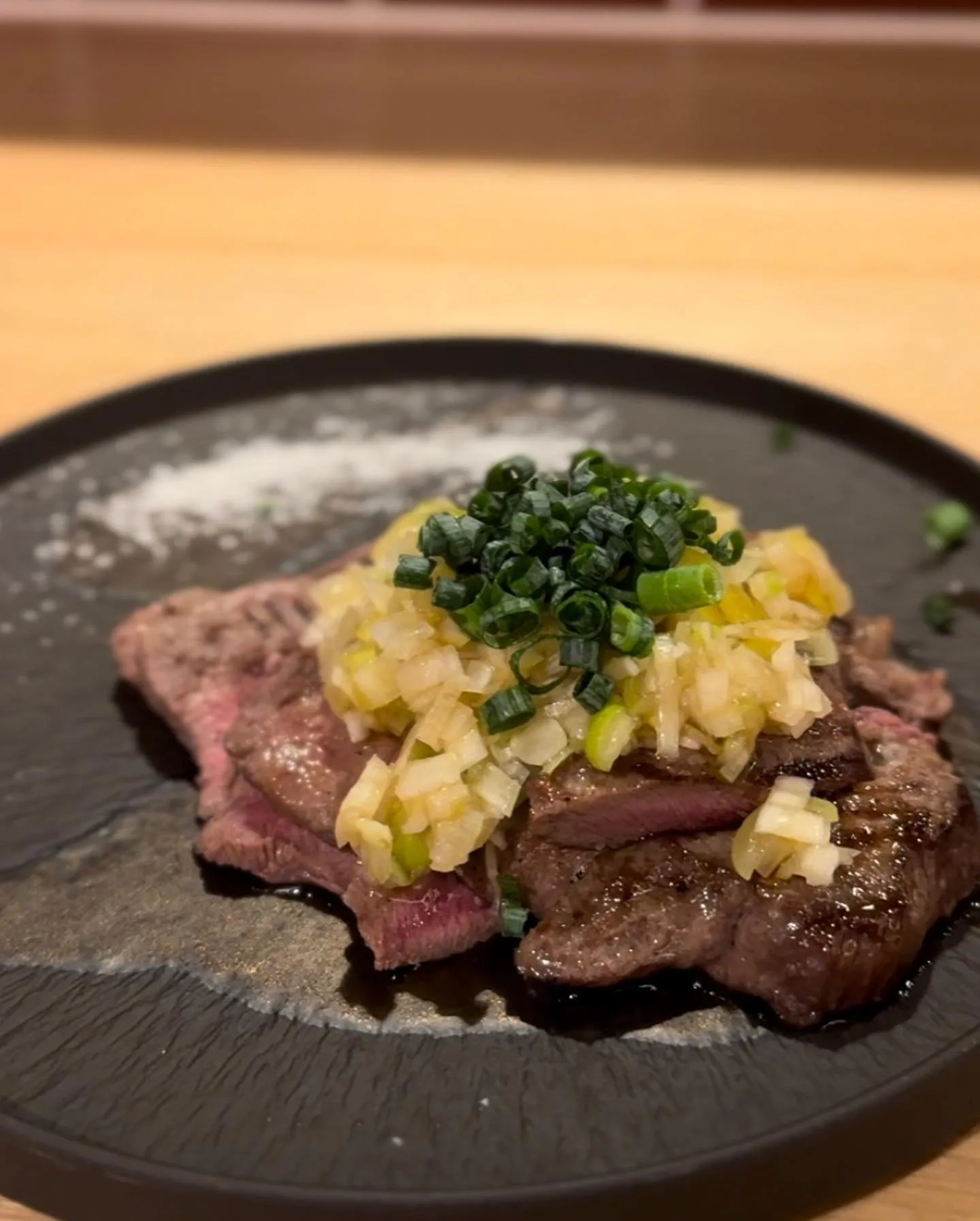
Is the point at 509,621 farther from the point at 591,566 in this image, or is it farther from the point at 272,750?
the point at 272,750

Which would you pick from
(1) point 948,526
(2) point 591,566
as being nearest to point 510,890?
(2) point 591,566

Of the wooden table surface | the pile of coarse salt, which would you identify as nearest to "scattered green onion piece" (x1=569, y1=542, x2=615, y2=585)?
the pile of coarse salt

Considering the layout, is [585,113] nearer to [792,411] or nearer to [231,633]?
[792,411]

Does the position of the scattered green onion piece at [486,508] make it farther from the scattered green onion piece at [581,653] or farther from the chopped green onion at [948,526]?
the chopped green onion at [948,526]

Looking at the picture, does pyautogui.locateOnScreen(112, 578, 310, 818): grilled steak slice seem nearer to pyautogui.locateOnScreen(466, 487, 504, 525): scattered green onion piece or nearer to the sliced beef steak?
the sliced beef steak

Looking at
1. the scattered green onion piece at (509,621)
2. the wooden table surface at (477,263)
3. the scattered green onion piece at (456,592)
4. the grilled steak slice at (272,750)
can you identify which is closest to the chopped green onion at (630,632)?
the scattered green onion piece at (509,621)

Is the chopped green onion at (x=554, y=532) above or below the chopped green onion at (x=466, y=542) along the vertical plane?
above
